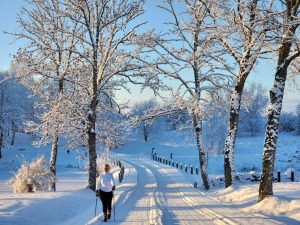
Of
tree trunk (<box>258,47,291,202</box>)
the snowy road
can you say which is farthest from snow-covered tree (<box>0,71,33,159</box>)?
tree trunk (<box>258,47,291,202</box>)

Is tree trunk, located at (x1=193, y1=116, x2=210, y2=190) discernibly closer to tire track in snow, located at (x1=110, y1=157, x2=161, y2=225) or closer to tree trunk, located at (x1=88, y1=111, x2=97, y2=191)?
tire track in snow, located at (x1=110, y1=157, x2=161, y2=225)

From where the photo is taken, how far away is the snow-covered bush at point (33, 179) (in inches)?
724

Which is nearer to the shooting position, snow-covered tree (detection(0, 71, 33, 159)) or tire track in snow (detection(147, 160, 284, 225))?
tire track in snow (detection(147, 160, 284, 225))

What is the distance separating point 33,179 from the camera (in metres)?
18.4

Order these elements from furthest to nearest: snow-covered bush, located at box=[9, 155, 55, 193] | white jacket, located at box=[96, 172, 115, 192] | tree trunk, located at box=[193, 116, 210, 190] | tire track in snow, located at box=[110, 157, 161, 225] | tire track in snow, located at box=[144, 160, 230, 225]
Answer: tree trunk, located at box=[193, 116, 210, 190] < snow-covered bush, located at box=[9, 155, 55, 193] < white jacket, located at box=[96, 172, 115, 192] < tire track in snow, located at box=[110, 157, 161, 225] < tire track in snow, located at box=[144, 160, 230, 225]

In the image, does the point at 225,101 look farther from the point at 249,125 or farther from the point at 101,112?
the point at 249,125

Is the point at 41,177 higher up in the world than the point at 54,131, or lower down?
lower down

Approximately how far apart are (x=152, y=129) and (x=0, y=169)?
5632 cm

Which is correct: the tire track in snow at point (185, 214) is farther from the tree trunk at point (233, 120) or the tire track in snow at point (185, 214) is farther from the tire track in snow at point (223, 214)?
the tree trunk at point (233, 120)

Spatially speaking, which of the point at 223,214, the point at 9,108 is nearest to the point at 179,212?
the point at 223,214

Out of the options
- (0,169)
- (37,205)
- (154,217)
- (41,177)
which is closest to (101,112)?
(41,177)

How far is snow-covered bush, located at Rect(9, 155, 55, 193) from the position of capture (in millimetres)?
18391

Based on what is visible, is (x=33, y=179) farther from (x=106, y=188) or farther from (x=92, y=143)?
(x=106, y=188)

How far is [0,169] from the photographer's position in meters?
47.8
